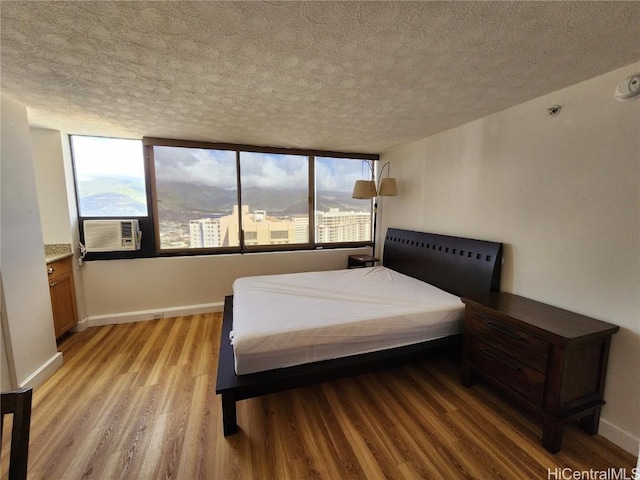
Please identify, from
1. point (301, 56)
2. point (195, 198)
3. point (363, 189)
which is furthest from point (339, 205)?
point (301, 56)

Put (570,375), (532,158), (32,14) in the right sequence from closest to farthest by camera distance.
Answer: (32,14), (570,375), (532,158)

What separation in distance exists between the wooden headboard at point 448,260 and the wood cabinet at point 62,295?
382 centimetres

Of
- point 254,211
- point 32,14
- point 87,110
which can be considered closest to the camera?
point 32,14

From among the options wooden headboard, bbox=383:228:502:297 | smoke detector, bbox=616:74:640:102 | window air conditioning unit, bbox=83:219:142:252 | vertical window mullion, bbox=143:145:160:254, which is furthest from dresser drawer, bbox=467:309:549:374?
window air conditioning unit, bbox=83:219:142:252

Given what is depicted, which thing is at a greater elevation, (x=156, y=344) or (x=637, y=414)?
(x=637, y=414)

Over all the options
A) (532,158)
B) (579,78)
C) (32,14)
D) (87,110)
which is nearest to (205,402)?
(32,14)

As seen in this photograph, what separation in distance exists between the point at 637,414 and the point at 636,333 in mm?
483

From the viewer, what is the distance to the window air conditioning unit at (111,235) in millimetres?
3168

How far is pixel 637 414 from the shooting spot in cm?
161

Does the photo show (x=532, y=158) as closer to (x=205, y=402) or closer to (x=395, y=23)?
(x=395, y=23)

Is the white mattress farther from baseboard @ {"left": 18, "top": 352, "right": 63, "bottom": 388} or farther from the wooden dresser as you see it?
baseboard @ {"left": 18, "top": 352, "right": 63, "bottom": 388}

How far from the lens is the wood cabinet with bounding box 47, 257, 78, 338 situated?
270 centimetres

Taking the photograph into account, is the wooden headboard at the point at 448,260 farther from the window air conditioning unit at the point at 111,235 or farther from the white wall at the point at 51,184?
the white wall at the point at 51,184

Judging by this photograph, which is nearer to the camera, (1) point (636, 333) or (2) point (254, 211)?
(1) point (636, 333)
